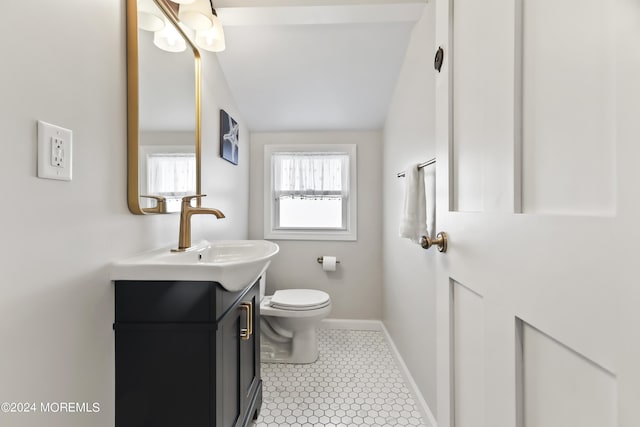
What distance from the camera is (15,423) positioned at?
683 millimetres

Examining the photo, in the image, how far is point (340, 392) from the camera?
1.82m

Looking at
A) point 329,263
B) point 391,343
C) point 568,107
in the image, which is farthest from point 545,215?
point 329,263

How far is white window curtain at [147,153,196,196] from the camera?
3.98 ft

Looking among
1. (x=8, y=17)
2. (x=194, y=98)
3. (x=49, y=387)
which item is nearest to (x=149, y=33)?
(x=194, y=98)

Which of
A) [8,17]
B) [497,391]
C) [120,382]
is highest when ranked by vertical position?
[8,17]

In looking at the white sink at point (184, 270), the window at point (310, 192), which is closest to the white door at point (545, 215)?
the white sink at point (184, 270)

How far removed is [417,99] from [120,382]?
1.83 metres

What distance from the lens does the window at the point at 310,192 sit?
9.20ft

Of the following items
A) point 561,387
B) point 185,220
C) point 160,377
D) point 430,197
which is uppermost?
point 430,197

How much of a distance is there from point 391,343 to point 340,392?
693 millimetres

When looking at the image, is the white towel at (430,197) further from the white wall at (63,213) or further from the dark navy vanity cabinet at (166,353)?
the white wall at (63,213)

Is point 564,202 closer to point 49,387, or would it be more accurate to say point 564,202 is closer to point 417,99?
point 49,387

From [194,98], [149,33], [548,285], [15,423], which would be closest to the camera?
[548,285]

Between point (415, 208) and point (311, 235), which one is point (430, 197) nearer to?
point (415, 208)
